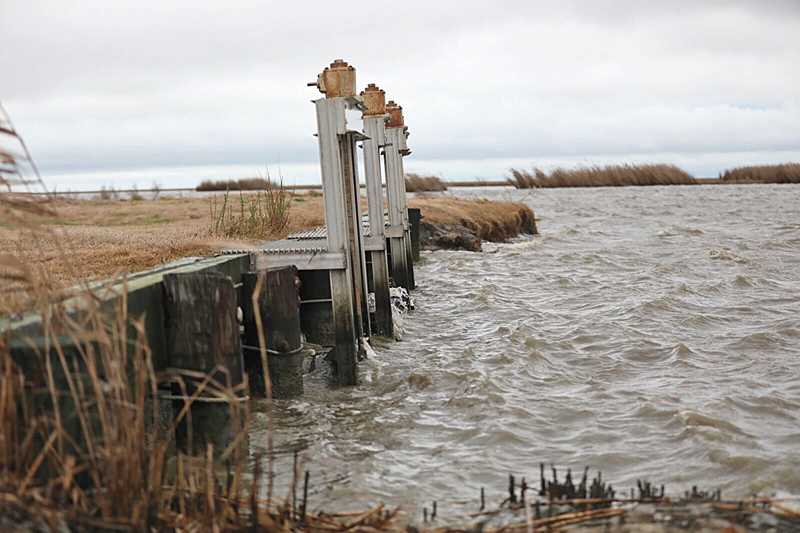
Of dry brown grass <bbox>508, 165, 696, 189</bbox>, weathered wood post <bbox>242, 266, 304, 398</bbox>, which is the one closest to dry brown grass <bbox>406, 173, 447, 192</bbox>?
dry brown grass <bbox>508, 165, 696, 189</bbox>

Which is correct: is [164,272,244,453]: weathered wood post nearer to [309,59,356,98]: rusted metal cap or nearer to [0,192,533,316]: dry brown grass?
[0,192,533,316]: dry brown grass

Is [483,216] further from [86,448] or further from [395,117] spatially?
[86,448]

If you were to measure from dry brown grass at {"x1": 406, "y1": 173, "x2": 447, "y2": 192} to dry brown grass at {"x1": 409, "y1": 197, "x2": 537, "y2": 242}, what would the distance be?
12.9 metres

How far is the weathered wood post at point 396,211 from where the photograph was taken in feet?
37.3

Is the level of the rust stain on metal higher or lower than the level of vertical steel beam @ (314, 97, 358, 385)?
higher

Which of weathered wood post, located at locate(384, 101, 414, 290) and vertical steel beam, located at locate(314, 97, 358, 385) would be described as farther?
weathered wood post, located at locate(384, 101, 414, 290)

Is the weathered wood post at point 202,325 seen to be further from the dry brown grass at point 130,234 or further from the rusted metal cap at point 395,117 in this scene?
the rusted metal cap at point 395,117

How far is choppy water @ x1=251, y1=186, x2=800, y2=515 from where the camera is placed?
5141mm

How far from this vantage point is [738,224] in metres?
23.3

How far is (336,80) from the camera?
7195mm

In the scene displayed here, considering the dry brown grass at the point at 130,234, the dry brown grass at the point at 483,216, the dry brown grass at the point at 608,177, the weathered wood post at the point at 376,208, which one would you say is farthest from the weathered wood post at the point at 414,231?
the dry brown grass at the point at 608,177

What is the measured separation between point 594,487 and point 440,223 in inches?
532

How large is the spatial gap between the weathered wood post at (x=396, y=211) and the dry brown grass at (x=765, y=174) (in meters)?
38.3

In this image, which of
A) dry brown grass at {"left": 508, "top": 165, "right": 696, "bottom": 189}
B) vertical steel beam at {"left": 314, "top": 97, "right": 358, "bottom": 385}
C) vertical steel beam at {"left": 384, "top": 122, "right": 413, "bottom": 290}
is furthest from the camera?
dry brown grass at {"left": 508, "top": 165, "right": 696, "bottom": 189}
